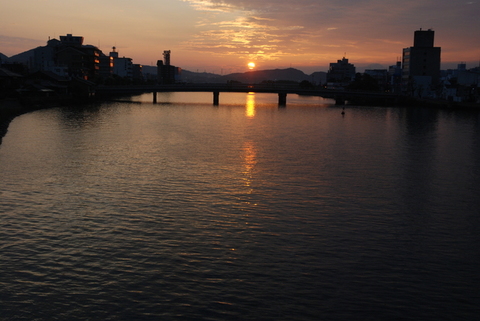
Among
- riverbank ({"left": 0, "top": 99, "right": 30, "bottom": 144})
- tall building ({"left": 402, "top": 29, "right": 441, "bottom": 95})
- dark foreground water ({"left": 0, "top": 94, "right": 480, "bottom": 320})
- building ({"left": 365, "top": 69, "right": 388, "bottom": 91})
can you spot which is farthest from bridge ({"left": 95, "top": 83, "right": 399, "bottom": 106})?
dark foreground water ({"left": 0, "top": 94, "right": 480, "bottom": 320})

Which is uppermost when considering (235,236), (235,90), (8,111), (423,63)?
(423,63)

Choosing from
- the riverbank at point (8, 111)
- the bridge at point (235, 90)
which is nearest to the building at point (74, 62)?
the bridge at point (235, 90)

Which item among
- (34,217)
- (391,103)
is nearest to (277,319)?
(34,217)

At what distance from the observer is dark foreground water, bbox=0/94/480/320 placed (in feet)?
32.2

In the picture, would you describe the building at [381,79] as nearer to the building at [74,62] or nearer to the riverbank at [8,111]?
the building at [74,62]

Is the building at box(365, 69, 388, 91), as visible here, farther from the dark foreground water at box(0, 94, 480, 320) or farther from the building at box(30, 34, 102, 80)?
the dark foreground water at box(0, 94, 480, 320)

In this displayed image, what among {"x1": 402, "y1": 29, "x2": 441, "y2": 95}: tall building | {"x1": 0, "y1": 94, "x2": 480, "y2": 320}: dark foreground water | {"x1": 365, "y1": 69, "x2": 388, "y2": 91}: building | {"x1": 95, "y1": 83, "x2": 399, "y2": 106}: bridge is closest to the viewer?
{"x1": 0, "y1": 94, "x2": 480, "y2": 320}: dark foreground water

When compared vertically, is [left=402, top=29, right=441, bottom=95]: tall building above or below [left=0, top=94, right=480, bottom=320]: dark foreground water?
above

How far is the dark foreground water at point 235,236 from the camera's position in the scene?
32.2ft

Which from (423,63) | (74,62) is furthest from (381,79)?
(74,62)

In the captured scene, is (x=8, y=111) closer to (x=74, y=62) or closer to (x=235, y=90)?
(x=235, y=90)

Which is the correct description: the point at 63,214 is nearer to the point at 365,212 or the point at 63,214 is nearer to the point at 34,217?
the point at 34,217

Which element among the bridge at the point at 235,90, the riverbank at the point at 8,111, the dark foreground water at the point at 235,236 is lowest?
the dark foreground water at the point at 235,236

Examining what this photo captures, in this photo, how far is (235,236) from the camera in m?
13.8
